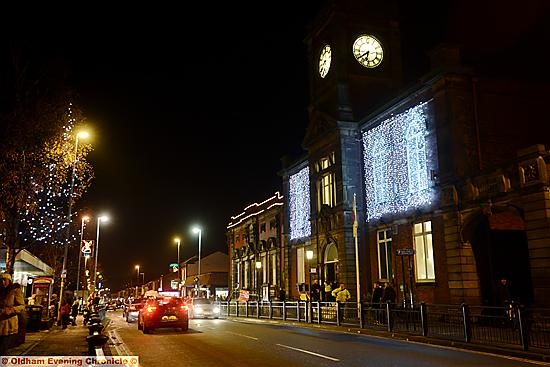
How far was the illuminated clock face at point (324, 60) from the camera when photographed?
38.5 m

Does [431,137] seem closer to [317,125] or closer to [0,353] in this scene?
[317,125]

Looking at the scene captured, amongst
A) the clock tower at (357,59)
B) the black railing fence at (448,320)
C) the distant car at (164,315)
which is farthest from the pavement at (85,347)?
the clock tower at (357,59)

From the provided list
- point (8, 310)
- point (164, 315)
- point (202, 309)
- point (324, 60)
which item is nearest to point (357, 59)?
point (324, 60)

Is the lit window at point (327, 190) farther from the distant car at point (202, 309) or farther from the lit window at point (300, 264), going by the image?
the distant car at point (202, 309)

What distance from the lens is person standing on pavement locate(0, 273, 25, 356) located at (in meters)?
9.48

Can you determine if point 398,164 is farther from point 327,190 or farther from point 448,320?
point 448,320

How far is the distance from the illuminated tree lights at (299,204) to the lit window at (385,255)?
Result: 10427 mm

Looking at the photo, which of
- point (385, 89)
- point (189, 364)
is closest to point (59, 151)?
point (189, 364)

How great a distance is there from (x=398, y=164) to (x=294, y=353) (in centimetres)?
1763

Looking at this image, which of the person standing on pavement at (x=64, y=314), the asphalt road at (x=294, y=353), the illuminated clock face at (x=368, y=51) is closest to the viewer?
the asphalt road at (x=294, y=353)

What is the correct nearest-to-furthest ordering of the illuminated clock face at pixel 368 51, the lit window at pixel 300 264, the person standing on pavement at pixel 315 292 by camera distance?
the person standing on pavement at pixel 315 292 < the illuminated clock face at pixel 368 51 < the lit window at pixel 300 264

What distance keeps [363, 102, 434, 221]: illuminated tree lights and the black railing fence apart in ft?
22.9

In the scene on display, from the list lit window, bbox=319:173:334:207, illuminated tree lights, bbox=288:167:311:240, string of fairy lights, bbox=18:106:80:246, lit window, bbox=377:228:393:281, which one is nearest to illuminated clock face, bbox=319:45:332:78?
lit window, bbox=319:173:334:207

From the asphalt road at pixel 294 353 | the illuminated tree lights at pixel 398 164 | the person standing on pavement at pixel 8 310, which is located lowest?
the asphalt road at pixel 294 353
